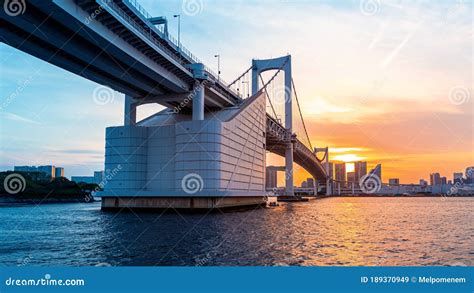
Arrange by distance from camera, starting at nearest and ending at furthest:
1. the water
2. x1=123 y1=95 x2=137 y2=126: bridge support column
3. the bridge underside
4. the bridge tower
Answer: the water
the bridge underside
x1=123 y1=95 x2=137 y2=126: bridge support column
the bridge tower

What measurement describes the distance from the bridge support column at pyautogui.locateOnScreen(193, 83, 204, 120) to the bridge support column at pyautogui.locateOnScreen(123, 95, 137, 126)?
8.32 m

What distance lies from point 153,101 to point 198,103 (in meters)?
5.94

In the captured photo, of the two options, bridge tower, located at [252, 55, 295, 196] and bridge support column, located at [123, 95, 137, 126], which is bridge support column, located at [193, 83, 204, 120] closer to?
bridge support column, located at [123, 95, 137, 126]

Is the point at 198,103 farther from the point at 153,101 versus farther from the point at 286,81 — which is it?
the point at 286,81

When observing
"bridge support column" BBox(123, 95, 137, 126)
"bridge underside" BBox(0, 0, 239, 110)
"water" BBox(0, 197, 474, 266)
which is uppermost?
"bridge underside" BBox(0, 0, 239, 110)

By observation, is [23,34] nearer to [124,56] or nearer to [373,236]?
[124,56]

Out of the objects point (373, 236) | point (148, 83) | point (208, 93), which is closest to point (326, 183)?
point (208, 93)

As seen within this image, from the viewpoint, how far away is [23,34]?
3108 centimetres

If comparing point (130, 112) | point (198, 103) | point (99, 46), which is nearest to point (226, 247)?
point (99, 46)

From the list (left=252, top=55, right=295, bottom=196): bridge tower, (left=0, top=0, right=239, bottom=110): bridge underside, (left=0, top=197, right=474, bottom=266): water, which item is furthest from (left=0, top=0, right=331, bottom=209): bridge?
(left=252, top=55, right=295, bottom=196): bridge tower

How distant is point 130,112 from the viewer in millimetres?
52562

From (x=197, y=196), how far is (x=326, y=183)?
4580 inches

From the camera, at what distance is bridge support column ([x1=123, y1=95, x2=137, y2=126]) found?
52.2m

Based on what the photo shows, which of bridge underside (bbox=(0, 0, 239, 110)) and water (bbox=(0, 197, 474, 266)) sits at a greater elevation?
bridge underside (bbox=(0, 0, 239, 110))
